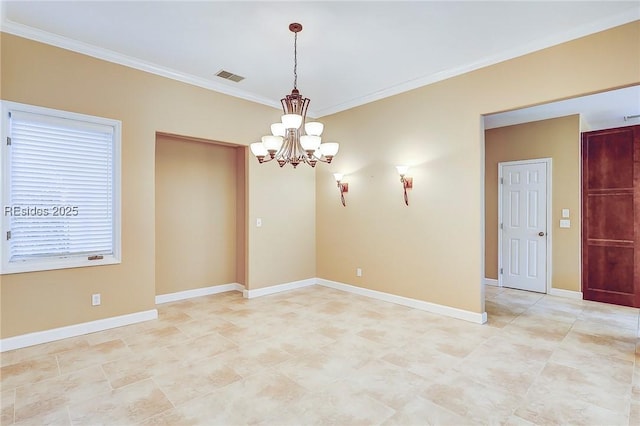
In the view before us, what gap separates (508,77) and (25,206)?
532 centimetres

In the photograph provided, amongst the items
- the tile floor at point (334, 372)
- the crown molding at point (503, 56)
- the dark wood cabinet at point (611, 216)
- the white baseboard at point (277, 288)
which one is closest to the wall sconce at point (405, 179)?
the crown molding at point (503, 56)

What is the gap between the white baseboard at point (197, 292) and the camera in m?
4.89

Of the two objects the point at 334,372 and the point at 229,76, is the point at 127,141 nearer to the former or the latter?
the point at 229,76

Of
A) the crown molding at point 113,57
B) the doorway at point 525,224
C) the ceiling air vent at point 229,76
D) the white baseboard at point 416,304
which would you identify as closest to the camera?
the crown molding at point 113,57

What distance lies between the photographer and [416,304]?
15.0 ft

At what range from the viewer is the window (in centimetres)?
325

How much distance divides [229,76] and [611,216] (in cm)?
598

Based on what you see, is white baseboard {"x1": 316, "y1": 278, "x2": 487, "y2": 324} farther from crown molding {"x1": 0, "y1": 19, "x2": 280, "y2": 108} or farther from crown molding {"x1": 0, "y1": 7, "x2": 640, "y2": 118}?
crown molding {"x1": 0, "y1": 19, "x2": 280, "y2": 108}

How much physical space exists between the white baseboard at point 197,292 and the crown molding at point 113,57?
3048 mm

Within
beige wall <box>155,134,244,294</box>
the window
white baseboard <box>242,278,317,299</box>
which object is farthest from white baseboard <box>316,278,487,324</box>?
the window

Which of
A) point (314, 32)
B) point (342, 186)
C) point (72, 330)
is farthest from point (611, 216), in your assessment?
point (72, 330)

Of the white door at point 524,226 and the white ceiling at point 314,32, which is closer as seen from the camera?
the white ceiling at point 314,32

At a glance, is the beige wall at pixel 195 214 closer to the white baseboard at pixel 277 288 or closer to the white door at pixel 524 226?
the white baseboard at pixel 277 288

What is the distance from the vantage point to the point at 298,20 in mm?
3043
